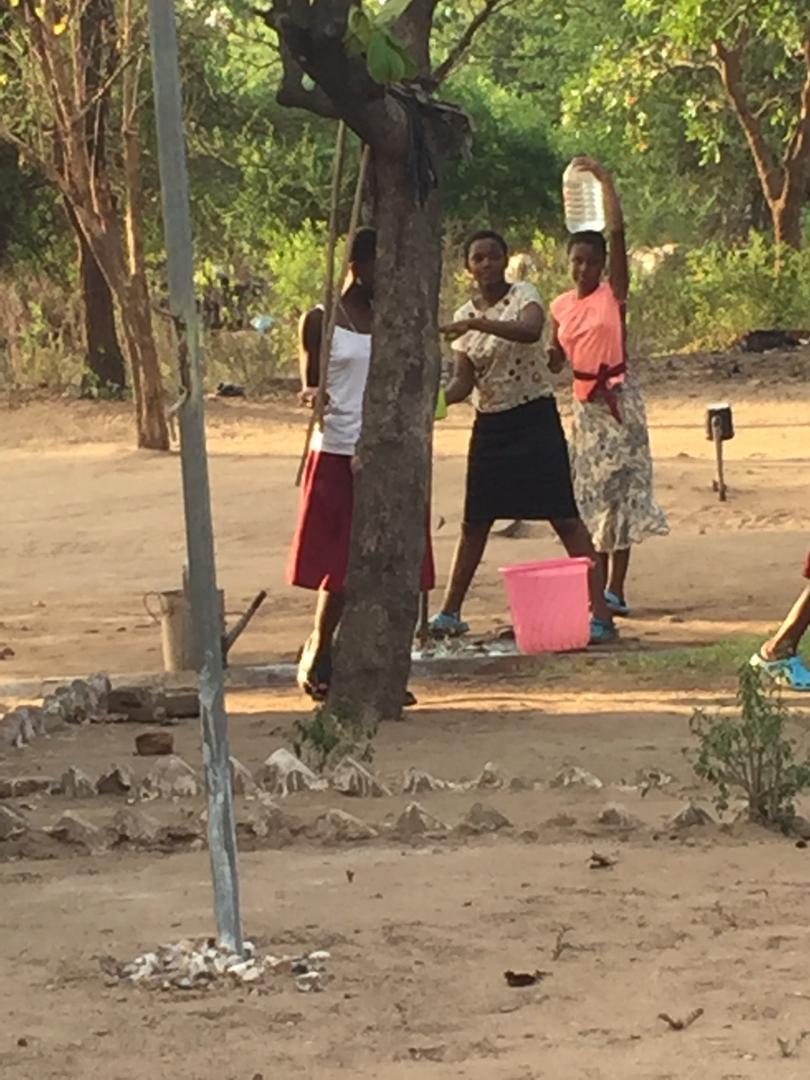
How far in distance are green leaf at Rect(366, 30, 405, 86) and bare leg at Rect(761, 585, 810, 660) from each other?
2.61 m

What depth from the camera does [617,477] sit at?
9.65 meters

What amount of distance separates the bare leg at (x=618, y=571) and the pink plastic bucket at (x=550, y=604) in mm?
855

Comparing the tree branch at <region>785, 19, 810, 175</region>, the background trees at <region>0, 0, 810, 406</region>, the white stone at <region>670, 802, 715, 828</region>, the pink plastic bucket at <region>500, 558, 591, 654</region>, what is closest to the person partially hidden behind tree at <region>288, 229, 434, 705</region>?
the pink plastic bucket at <region>500, 558, 591, 654</region>

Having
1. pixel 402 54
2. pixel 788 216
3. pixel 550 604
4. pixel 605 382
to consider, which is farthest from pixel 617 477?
pixel 788 216

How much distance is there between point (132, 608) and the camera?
452 inches

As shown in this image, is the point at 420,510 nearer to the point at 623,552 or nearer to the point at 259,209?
the point at 623,552

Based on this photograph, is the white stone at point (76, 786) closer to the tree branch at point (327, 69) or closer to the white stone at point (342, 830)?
the white stone at point (342, 830)

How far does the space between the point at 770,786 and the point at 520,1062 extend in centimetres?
198

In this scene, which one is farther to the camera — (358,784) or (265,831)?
(358,784)

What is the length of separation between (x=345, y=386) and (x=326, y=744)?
1.73m

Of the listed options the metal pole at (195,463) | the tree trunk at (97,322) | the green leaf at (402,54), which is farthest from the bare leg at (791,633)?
the tree trunk at (97,322)

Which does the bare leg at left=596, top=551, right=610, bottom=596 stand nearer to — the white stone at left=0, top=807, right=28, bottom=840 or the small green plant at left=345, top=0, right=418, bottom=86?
the small green plant at left=345, top=0, right=418, bottom=86

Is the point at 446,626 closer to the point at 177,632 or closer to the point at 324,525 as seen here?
the point at 177,632

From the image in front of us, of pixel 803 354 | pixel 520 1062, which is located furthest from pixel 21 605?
pixel 803 354
